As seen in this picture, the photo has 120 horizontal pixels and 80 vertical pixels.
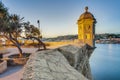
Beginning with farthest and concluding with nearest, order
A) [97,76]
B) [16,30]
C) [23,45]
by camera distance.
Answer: [97,76]
[23,45]
[16,30]

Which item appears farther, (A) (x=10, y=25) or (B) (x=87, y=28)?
(B) (x=87, y=28)

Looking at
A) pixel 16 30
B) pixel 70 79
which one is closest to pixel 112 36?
pixel 16 30

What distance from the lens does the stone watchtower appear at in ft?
41.2

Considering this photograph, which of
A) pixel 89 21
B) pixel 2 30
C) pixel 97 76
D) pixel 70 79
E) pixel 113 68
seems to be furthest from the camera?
pixel 113 68

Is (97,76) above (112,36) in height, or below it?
below

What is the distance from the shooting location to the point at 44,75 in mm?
2432

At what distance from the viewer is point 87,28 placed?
41.9 feet

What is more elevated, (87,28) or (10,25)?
(10,25)

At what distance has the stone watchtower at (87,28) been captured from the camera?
12555 mm

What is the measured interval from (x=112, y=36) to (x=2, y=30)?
6963 centimetres

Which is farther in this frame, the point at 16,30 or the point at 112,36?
the point at 112,36

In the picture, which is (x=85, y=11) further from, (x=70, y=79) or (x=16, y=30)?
(x=70, y=79)

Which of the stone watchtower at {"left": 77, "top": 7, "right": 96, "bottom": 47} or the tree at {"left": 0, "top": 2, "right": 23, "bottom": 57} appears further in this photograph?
the stone watchtower at {"left": 77, "top": 7, "right": 96, "bottom": 47}

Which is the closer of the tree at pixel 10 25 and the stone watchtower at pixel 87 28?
the tree at pixel 10 25
